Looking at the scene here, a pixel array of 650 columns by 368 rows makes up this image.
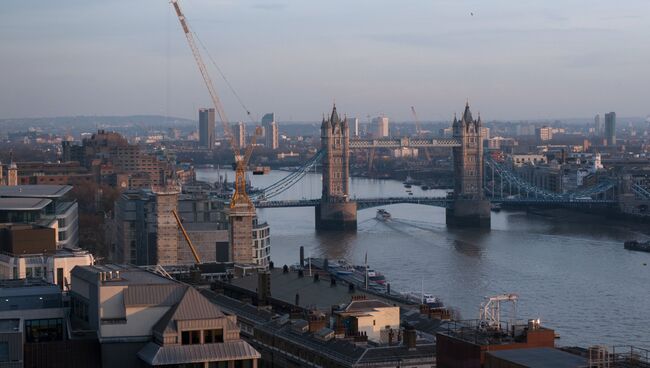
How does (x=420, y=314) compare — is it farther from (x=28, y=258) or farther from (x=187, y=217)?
(x=187, y=217)

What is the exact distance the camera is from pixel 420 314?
15773 mm

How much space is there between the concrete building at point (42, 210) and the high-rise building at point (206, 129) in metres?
79.7

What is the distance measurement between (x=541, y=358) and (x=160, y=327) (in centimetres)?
286

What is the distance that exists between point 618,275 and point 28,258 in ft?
42.2

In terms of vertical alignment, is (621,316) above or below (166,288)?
below

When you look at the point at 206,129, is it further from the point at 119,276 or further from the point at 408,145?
the point at 119,276

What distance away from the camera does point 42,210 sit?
24.9 meters

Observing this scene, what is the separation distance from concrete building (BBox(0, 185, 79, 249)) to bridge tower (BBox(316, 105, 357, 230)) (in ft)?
46.7

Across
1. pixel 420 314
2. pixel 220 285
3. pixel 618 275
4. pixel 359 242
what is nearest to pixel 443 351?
pixel 420 314

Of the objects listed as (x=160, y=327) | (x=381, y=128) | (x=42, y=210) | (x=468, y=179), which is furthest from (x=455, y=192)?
(x=381, y=128)

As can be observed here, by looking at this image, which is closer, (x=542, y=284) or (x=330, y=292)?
(x=330, y=292)

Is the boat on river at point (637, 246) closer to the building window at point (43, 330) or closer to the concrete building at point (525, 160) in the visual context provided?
the building window at point (43, 330)

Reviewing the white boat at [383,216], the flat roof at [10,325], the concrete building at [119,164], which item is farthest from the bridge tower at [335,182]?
the flat roof at [10,325]

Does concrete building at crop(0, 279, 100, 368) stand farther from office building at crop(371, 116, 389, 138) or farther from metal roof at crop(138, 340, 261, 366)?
office building at crop(371, 116, 389, 138)
